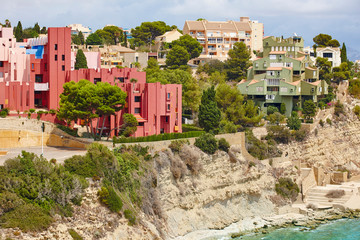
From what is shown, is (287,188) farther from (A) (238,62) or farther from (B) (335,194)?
(A) (238,62)

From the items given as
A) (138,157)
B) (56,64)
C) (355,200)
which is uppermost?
(56,64)

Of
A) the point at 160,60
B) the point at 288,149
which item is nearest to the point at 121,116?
the point at 288,149

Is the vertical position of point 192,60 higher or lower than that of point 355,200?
higher

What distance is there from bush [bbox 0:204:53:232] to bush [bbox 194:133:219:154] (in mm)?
22587

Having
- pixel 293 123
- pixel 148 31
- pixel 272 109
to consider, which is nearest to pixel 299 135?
pixel 293 123

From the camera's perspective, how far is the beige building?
→ 368 ft

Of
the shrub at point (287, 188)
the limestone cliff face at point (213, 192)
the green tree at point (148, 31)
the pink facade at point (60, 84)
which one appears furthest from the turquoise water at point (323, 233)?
the green tree at point (148, 31)

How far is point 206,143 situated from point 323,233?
13.8 meters

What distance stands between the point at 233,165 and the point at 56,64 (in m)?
20.6

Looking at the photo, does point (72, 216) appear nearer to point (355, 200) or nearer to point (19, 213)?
point (19, 213)

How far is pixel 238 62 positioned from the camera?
96750 mm

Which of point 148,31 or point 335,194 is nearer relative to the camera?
point 335,194

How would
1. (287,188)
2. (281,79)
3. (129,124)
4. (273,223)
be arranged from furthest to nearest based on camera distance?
(281,79), (287,188), (273,223), (129,124)

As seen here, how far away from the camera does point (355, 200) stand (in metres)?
70.6
